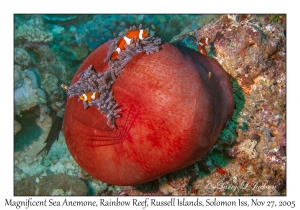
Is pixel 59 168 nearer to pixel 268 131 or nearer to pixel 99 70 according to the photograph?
pixel 99 70

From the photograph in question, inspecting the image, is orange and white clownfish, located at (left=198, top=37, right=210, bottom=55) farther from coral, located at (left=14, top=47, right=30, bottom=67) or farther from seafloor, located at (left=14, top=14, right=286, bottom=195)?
coral, located at (left=14, top=47, right=30, bottom=67)

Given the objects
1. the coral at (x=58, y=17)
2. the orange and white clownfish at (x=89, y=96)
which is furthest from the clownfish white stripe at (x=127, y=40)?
the coral at (x=58, y=17)

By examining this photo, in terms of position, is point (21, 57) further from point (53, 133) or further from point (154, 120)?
point (154, 120)

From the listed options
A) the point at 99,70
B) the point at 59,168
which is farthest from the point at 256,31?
the point at 59,168

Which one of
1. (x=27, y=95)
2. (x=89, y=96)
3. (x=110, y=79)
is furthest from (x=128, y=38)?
(x=27, y=95)

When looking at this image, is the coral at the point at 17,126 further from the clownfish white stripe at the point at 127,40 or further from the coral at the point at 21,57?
the clownfish white stripe at the point at 127,40

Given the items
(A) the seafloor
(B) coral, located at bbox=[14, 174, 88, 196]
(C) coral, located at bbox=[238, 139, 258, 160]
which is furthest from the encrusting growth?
(B) coral, located at bbox=[14, 174, 88, 196]
